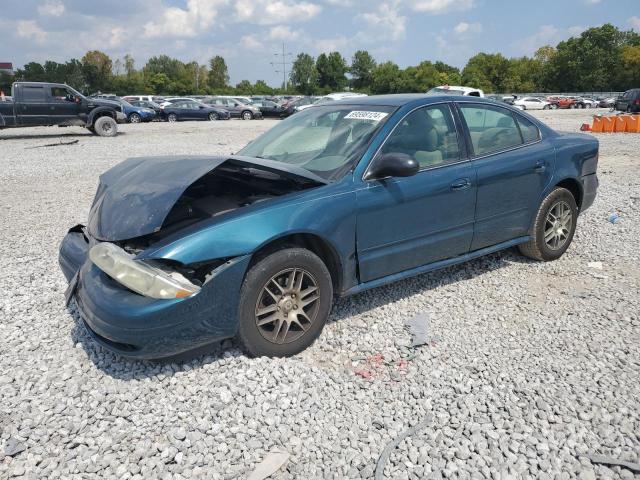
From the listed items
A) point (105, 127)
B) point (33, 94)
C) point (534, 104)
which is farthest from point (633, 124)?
point (534, 104)

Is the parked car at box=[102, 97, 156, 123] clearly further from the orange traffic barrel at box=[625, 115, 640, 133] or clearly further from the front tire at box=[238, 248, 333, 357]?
the front tire at box=[238, 248, 333, 357]

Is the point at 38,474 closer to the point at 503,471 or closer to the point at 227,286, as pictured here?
the point at 227,286

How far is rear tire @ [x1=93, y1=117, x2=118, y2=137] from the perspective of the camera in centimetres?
1919

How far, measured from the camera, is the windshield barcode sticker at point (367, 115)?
391 centimetres

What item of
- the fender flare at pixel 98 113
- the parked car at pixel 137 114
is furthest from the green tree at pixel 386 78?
the fender flare at pixel 98 113

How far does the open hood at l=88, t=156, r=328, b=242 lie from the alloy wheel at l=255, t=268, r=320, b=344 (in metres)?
0.67

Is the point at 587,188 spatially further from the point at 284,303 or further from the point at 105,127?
the point at 105,127

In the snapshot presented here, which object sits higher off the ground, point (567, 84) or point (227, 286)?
point (567, 84)

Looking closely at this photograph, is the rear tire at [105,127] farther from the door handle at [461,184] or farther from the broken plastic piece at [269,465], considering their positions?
the broken plastic piece at [269,465]

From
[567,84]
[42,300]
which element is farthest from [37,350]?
[567,84]

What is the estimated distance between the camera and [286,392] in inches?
117

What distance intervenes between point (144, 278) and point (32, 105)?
18.4 m

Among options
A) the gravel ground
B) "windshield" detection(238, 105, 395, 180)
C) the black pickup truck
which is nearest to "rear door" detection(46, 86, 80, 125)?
the black pickup truck

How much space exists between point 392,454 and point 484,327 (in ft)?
5.17
